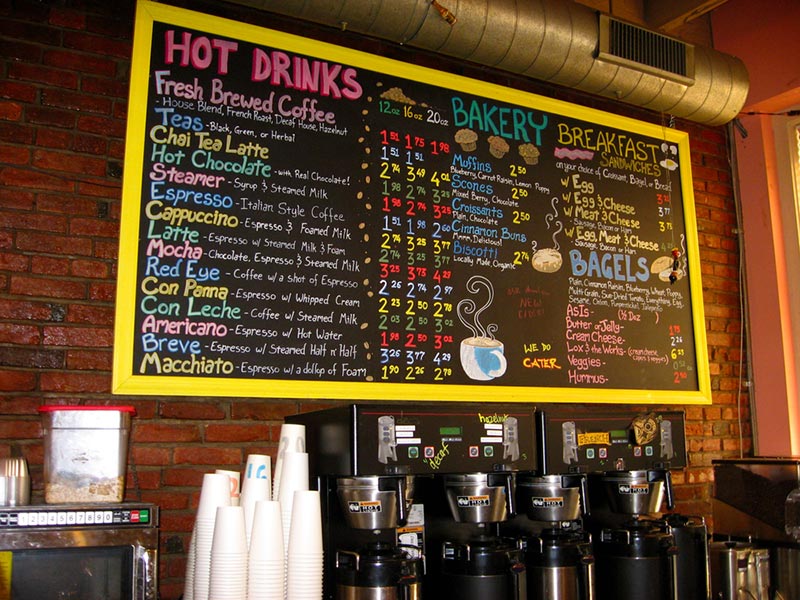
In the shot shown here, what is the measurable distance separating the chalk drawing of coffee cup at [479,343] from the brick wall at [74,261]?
87 cm

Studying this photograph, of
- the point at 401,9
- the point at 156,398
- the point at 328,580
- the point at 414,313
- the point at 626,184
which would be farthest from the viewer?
the point at 626,184

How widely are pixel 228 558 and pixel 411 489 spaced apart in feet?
2.18

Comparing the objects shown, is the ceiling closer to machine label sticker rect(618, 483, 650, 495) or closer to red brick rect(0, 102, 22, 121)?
machine label sticker rect(618, 483, 650, 495)

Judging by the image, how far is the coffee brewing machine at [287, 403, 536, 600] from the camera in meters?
2.41

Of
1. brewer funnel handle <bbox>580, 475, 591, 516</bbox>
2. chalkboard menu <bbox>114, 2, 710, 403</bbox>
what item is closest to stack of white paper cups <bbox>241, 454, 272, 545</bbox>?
chalkboard menu <bbox>114, 2, 710, 403</bbox>

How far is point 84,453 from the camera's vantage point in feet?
7.61

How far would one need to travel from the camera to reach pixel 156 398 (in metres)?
2.95

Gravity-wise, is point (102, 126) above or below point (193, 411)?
above

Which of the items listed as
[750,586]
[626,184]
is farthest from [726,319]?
[750,586]

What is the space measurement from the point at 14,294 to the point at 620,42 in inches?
108

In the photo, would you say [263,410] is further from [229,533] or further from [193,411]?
[229,533]

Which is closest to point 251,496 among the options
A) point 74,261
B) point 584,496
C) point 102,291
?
point 102,291

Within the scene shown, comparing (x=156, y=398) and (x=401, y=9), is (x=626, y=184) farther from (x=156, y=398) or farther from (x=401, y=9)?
(x=156, y=398)

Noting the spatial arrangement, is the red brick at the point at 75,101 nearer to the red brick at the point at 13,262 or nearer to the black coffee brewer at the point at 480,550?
the red brick at the point at 13,262
